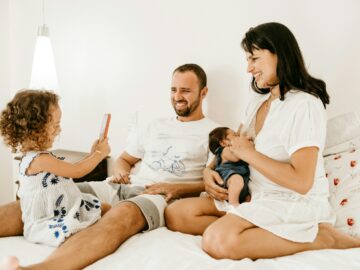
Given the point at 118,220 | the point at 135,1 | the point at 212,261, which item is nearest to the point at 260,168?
the point at 212,261

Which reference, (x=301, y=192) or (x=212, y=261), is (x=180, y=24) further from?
(x=212, y=261)

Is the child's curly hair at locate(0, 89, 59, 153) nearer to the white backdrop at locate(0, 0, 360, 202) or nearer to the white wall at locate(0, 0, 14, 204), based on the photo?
the white backdrop at locate(0, 0, 360, 202)

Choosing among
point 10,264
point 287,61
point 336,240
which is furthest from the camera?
point 287,61

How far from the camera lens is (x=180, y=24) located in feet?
6.97

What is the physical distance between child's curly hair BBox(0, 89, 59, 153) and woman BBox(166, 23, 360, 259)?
564mm

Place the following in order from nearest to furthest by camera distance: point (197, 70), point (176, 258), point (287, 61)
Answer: point (176, 258) → point (287, 61) → point (197, 70)

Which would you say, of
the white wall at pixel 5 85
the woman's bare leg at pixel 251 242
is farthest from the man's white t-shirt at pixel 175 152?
the white wall at pixel 5 85

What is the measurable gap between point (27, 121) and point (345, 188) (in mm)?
1196

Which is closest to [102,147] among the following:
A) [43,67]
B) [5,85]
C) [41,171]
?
[41,171]

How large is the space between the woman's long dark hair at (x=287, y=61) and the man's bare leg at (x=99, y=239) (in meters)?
0.69

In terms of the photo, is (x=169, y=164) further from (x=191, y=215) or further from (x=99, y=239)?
(x=99, y=239)

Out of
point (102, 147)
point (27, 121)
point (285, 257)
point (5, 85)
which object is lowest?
point (285, 257)

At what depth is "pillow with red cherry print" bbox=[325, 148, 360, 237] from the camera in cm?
134

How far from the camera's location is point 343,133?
60.6 inches
